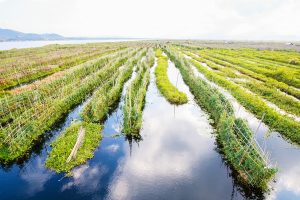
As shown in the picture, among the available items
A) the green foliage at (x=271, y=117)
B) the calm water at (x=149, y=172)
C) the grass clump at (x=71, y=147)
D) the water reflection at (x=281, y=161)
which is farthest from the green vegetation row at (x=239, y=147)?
the grass clump at (x=71, y=147)

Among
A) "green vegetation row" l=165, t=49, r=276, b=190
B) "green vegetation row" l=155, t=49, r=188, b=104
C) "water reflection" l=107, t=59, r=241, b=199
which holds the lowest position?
"water reflection" l=107, t=59, r=241, b=199

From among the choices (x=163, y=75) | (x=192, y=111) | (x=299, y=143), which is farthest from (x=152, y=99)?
(x=299, y=143)

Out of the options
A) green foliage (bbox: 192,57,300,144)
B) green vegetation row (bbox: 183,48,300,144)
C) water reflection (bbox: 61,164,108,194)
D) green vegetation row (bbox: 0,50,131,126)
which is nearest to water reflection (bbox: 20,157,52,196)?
water reflection (bbox: 61,164,108,194)

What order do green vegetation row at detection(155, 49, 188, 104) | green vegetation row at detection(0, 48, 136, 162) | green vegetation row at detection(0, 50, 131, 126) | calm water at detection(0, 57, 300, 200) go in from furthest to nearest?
green vegetation row at detection(155, 49, 188, 104) < green vegetation row at detection(0, 50, 131, 126) < green vegetation row at detection(0, 48, 136, 162) < calm water at detection(0, 57, 300, 200)

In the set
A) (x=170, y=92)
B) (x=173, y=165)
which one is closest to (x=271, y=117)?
(x=170, y=92)

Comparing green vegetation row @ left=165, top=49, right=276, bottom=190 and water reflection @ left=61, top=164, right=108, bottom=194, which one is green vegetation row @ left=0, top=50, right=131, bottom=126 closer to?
water reflection @ left=61, top=164, right=108, bottom=194

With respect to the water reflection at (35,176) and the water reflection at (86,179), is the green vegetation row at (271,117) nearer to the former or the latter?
the water reflection at (86,179)

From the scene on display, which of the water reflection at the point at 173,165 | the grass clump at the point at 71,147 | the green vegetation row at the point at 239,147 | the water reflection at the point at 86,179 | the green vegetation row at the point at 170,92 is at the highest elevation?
the green vegetation row at the point at 239,147
